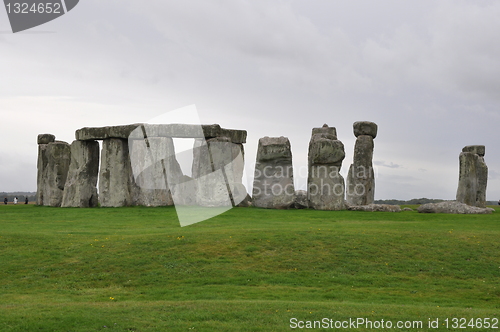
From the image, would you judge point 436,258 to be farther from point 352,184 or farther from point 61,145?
point 61,145

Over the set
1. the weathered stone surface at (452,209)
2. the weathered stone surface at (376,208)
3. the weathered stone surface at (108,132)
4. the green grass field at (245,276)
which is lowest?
the green grass field at (245,276)

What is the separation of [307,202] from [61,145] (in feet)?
55.9

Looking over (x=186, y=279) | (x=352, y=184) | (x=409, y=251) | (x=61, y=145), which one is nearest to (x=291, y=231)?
(x=409, y=251)

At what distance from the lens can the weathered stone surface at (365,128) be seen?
119 ft

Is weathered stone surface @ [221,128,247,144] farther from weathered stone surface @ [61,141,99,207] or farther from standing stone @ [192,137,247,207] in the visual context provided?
weathered stone surface @ [61,141,99,207]

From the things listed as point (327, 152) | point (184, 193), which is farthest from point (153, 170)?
point (327, 152)

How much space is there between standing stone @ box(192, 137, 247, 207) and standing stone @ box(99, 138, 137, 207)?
387 cm

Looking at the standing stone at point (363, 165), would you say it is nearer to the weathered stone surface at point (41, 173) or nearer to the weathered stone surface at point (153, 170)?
the weathered stone surface at point (153, 170)

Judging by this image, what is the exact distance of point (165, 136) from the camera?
33.6 metres

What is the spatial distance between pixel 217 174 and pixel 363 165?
9614 millimetres

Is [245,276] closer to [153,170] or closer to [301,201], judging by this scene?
[301,201]

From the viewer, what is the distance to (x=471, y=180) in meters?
35.9

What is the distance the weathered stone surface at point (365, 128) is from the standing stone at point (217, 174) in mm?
7905

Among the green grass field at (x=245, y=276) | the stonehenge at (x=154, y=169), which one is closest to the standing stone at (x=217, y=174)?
the stonehenge at (x=154, y=169)
